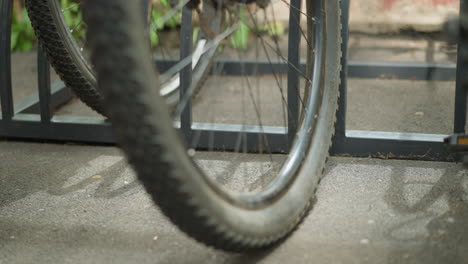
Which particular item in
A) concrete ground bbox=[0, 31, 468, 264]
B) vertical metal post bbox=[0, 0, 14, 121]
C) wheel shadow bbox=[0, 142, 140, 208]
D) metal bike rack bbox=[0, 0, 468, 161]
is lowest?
wheel shadow bbox=[0, 142, 140, 208]

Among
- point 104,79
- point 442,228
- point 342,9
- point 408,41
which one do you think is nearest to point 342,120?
point 342,9

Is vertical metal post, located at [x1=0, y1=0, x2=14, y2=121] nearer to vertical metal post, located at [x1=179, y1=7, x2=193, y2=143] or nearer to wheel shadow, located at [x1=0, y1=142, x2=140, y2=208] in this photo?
wheel shadow, located at [x1=0, y1=142, x2=140, y2=208]

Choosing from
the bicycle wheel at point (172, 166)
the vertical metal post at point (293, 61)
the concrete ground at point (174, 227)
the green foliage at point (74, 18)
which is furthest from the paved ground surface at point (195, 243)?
the green foliage at point (74, 18)

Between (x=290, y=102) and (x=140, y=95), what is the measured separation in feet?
3.65

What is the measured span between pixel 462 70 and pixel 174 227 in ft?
3.41

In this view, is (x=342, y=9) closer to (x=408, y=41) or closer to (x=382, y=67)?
(x=382, y=67)

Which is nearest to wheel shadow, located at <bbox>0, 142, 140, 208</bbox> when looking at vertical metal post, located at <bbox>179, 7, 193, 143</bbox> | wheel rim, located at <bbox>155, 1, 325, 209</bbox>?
vertical metal post, located at <bbox>179, 7, 193, 143</bbox>

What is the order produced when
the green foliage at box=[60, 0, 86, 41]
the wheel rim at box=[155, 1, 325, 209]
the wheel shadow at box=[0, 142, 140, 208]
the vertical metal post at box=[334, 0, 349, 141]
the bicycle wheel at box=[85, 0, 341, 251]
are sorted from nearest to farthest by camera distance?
the bicycle wheel at box=[85, 0, 341, 251] < the wheel rim at box=[155, 1, 325, 209] < the wheel shadow at box=[0, 142, 140, 208] < the vertical metal post at box=[334, 0, 349, 141] < the green foliage at box=[60, 0, 86, 41]

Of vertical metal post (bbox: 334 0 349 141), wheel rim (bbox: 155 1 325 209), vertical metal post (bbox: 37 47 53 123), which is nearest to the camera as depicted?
wheel rim (bbox: 155 1 325 209)

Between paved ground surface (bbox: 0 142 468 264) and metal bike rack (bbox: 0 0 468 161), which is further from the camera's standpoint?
metal bike rack (bbox: 0 0 468 161)

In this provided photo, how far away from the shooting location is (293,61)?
2.25 metres

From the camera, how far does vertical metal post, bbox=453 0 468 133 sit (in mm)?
1754

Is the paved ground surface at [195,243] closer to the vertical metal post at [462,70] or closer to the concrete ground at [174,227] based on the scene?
the concrete ground at [174,227]

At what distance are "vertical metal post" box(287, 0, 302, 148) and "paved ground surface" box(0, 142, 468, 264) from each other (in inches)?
9.1
